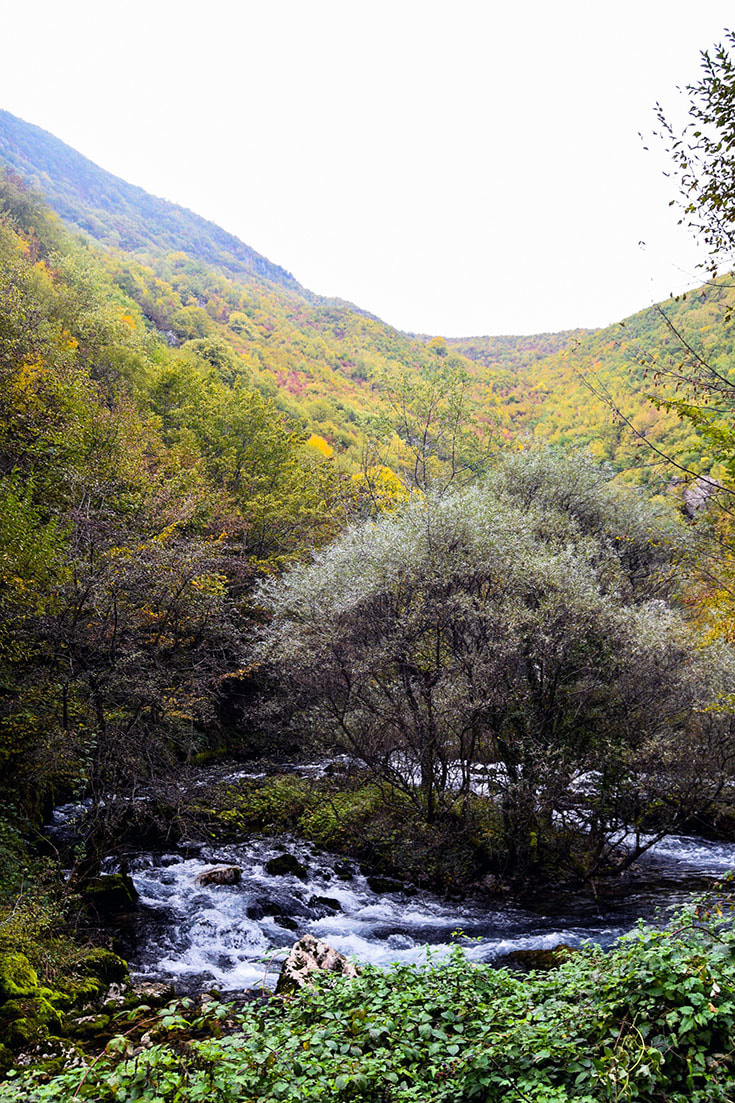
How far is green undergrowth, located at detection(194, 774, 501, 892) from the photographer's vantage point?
1364 centimetres

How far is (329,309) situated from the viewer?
113 m

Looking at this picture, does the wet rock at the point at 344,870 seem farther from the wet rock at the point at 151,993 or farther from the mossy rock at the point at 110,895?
the wet rock at the point at 151,993

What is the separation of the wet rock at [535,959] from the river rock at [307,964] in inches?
145

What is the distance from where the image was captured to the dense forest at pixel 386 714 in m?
4.29

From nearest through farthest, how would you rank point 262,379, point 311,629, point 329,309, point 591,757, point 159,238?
point 591,757
point 311,629
point 262,379
point 329,309
point 159,238

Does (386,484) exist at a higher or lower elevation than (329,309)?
lower

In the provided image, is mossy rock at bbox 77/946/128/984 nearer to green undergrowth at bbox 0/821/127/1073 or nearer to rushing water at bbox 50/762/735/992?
green undergrowth at bbox 0/821/127/1073

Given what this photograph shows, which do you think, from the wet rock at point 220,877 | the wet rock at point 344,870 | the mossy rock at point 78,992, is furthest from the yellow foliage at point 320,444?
the mossy rock at point 78,992

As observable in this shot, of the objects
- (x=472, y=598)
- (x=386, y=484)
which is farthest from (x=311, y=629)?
(x=386, y=484)

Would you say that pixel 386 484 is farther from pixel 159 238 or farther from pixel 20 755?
pixel 159 238

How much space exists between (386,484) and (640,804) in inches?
843

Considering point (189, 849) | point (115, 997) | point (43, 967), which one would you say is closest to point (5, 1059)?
point (43, 967)

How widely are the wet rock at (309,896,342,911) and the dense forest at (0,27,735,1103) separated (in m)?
1.49

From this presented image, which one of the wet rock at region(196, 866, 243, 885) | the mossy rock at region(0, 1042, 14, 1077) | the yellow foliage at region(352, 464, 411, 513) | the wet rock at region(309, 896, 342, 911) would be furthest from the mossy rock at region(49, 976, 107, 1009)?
the yellow foliage at region(352, 464, 411, 513)
